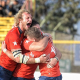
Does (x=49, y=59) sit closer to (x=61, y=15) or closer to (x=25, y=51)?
(x=25, y=51)

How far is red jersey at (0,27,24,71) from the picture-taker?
7.95ft

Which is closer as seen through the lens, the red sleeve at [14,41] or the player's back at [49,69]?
the red sleeve at [14,41]

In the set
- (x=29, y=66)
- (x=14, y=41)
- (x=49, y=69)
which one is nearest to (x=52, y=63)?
(x=49, y=69)

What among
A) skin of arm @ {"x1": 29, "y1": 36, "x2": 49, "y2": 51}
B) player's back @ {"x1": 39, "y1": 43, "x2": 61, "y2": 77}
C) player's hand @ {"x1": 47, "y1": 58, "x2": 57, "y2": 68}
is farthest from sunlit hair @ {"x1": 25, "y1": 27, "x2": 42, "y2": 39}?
player's hand @ {"x1": 47, "y1": 58, "x2": 57, "y2": 68}

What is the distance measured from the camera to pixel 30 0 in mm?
9672

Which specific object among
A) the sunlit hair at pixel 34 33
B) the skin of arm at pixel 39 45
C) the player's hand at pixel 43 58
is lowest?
the player's hand at pixel 43 58

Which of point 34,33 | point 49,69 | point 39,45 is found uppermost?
point 34,33

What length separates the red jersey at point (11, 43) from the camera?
95.3 inches

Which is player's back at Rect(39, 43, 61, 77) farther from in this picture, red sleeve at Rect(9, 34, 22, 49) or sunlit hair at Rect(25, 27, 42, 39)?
red sleeve at Rect(9, 34, 22, 49)

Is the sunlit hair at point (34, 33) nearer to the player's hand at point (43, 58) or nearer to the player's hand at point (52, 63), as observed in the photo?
the player's hand at point (43, 58)

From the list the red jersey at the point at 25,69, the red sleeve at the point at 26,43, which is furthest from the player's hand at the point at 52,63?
→ the red sleeve at the point at 26,43

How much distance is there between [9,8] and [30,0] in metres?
1.16

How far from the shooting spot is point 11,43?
7.97 feet

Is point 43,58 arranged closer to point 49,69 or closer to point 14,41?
point 49,69
